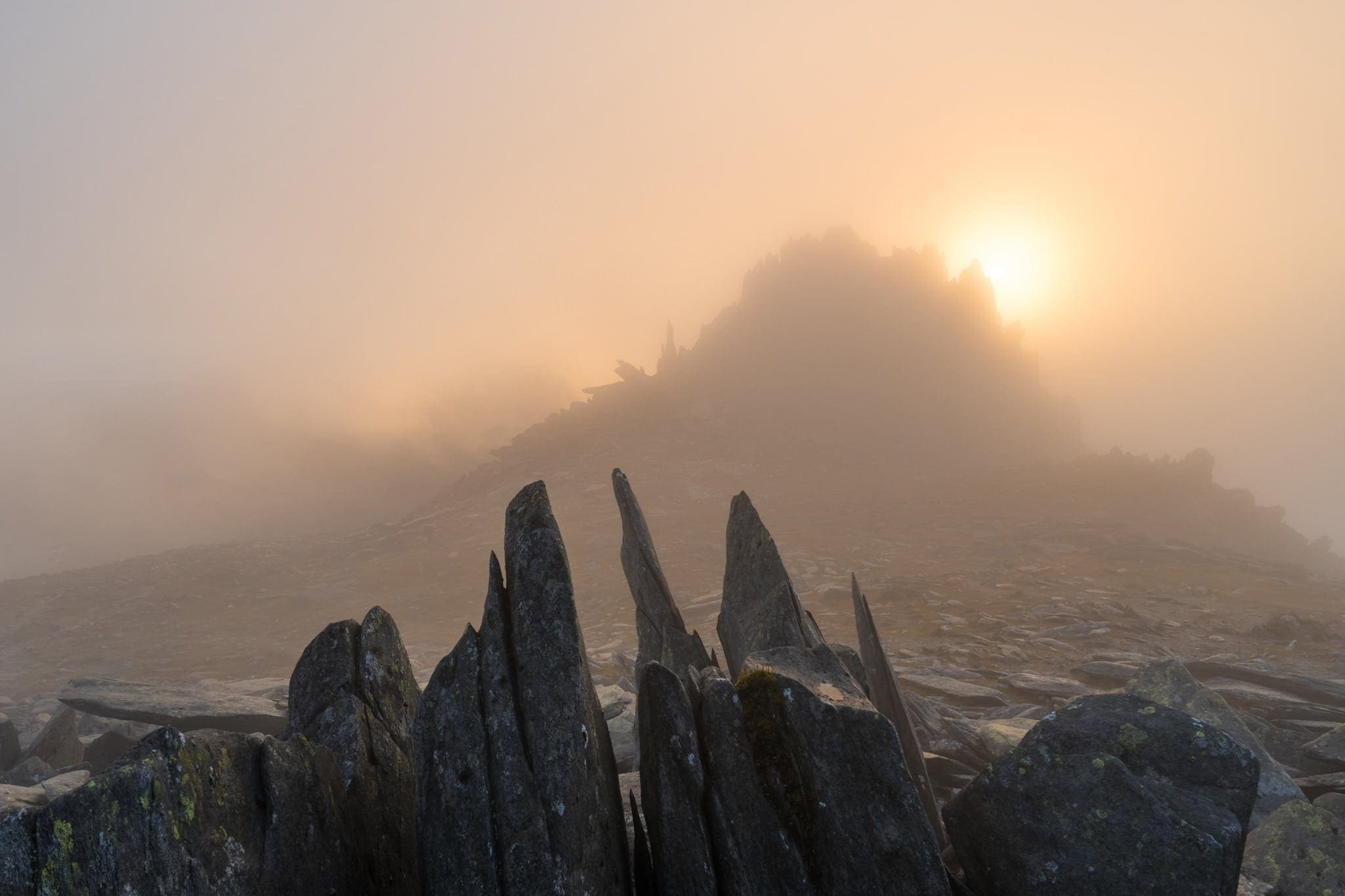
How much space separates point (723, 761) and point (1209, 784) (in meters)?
5.85

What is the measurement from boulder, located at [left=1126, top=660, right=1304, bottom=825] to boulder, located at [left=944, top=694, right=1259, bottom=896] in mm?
3597

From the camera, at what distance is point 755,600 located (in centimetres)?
1289

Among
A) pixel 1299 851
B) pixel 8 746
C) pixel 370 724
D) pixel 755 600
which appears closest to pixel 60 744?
pixel 8 746

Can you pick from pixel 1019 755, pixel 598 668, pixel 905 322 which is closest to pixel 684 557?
pixel 598 668

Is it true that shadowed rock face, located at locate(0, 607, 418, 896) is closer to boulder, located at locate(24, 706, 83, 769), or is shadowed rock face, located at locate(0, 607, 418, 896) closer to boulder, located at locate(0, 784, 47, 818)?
boulder, located at locate(0, 784, 47, 818)

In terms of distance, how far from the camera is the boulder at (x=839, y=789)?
19.9 ft

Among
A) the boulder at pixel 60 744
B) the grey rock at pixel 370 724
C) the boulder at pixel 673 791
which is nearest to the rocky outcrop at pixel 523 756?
the boulder at pixel 673 791

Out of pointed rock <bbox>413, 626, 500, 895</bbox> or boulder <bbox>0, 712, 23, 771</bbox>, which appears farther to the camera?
boulder <bbox>0, 712, 23, 771</bbox>

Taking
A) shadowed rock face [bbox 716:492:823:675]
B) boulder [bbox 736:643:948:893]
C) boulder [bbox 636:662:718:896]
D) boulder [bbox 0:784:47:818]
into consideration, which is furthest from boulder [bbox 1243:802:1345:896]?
boulder [bbox 0:784:47:818]

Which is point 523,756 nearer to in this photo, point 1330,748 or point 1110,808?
point 1110,808

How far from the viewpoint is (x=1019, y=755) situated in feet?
23.5

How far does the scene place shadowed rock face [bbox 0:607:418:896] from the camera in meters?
4.91

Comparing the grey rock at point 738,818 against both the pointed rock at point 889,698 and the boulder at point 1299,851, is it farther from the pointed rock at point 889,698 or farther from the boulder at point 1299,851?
the boulder at point 1299,851

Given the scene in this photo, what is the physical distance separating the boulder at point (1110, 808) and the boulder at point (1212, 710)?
360cm
